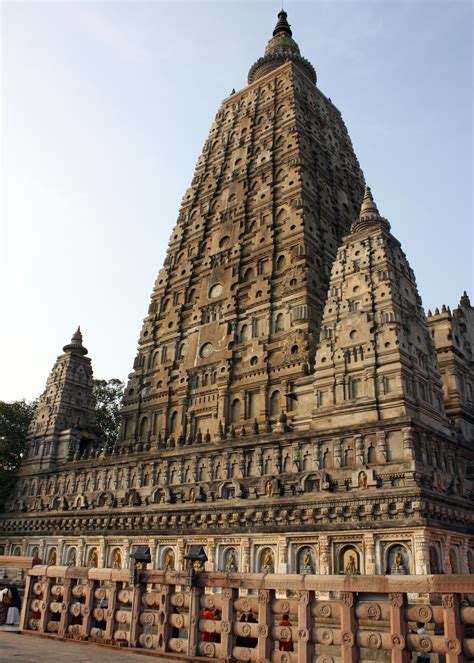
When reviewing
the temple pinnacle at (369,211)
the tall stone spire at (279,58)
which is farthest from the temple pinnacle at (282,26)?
the temple pinnacle at (369,211)

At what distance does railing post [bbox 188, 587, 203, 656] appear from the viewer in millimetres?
13748

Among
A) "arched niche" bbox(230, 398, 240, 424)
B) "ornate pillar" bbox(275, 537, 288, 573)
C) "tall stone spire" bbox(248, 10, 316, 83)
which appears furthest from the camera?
"tall stone spire" bbox(248, 10, 316, 83)

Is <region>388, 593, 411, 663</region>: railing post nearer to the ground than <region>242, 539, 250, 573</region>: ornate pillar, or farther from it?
nearer to the ground

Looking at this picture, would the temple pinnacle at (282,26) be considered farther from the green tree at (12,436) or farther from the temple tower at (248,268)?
the green tree at (12,436)

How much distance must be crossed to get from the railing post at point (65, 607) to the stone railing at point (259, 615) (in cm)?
3

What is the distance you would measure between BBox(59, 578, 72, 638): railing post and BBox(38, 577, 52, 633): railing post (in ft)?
2.35

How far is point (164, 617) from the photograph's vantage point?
14.6 metres

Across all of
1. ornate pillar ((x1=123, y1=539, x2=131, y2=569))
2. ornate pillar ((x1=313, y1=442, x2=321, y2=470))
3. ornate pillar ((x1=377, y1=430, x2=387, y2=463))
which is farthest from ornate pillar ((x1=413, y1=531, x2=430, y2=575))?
ornate pillar ((x1=123, y1=539, x2=131, y2=569))

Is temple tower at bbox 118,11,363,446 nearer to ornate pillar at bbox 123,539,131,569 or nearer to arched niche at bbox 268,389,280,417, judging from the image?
arched niche at bbox 268,389,280,417

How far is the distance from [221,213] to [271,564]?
26538mm

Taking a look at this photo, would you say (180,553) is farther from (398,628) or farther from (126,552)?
(398,628)

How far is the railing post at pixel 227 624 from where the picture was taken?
43.8 feet

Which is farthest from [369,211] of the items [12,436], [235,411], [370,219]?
[12,436]

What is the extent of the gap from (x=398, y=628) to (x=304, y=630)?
202 centimetres
